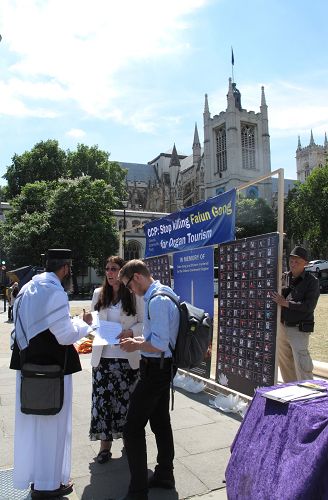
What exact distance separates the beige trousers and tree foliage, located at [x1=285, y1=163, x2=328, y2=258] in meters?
42.1

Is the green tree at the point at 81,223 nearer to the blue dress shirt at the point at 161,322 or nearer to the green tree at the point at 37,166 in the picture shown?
the green tree at the point at 37,166

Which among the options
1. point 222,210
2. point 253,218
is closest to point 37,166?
point 253,218

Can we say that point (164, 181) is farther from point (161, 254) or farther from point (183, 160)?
point (161, 254)

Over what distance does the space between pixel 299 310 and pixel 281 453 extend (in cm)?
272

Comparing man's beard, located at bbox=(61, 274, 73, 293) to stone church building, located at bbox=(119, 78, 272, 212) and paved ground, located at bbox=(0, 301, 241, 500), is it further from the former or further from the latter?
stone church building, located at bbox=(119, 78, 272, 212)

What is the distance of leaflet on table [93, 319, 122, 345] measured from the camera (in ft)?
12.3

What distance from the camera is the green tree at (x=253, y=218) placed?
5475 cm

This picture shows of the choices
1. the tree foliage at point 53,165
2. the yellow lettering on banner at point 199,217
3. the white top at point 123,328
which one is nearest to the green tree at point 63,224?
the tree foliage at point 53,165

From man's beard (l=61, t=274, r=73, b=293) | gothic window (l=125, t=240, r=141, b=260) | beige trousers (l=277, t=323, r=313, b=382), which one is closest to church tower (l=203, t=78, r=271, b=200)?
gothic window (l=125, t=240, r=141, b=260)

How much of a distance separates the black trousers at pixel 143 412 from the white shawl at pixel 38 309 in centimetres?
75

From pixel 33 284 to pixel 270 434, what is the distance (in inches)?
77.1

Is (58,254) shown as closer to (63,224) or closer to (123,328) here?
(123,328)

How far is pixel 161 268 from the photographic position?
26.7ft

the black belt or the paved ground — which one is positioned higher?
the black belt
